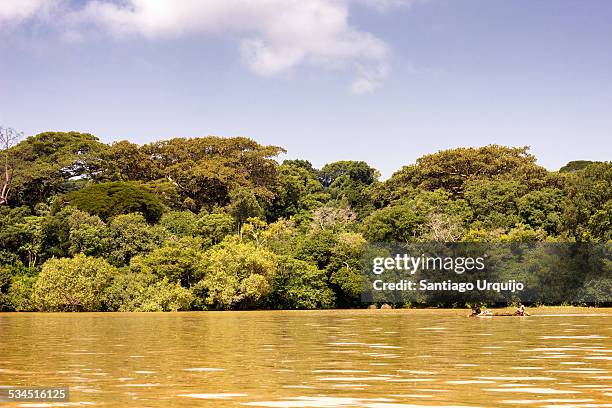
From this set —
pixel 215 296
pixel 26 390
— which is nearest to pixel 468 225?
pixel 215 296

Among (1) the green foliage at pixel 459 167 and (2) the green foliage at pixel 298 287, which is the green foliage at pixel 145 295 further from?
(1) the green foliage at pixel 459 167

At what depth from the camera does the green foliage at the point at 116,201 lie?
6281 cm

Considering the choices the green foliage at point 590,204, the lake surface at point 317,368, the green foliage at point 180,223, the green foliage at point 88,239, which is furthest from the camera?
the green foliage at point 180,223

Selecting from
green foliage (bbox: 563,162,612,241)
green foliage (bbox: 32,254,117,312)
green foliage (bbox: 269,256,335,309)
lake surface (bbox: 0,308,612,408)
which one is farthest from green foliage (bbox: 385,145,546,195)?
lake surface (bbox: 0,308,612,408)

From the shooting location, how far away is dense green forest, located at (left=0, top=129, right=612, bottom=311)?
5119 cm

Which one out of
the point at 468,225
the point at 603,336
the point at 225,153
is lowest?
the point at 603,336

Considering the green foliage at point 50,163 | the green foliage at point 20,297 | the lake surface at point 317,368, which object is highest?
the green foliage at point 50,163

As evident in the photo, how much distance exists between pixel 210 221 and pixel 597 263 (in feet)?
87.9

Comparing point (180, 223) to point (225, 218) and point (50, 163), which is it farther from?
point (50, 163)

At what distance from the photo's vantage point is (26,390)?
11.7 meters

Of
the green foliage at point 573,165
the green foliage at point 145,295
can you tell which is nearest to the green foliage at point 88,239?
the green foliage at point 145,295

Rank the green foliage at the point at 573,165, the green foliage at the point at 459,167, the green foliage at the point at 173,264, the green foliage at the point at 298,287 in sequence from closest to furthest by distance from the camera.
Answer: the green foliage at the point at 173,264
the green foliage at the point at 298,287
the green foliage at the point at 459,167
the green foliage at the point at 573,165

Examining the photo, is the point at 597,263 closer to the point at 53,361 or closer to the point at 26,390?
the point at 53,361

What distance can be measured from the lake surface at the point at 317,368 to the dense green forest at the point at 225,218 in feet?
84.0
